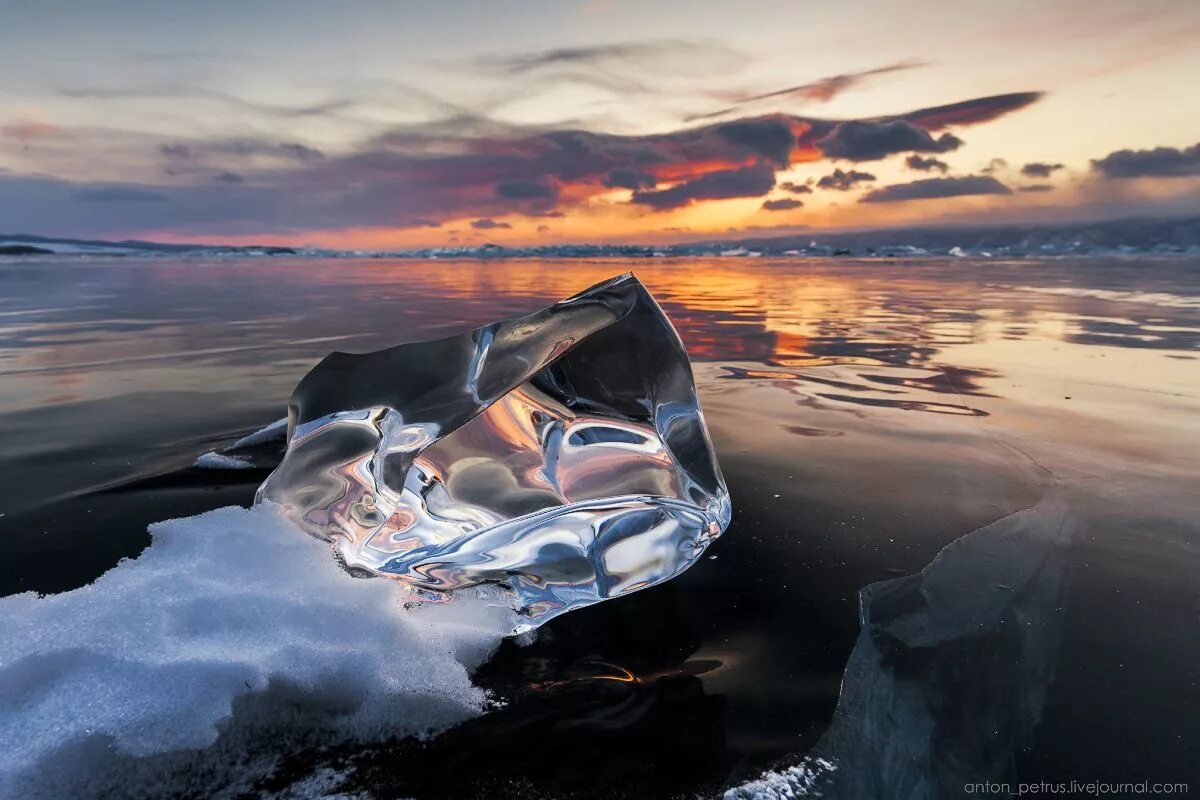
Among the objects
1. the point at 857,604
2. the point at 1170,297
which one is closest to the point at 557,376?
the point at 857,604

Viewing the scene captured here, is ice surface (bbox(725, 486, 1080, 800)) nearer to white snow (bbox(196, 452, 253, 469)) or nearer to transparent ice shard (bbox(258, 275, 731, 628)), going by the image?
transparent ice shard (bbox(258, 275, 731, 628))

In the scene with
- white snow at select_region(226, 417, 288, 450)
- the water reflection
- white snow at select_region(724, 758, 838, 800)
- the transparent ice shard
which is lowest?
white snow at select_region(724, 758, 838, 800)

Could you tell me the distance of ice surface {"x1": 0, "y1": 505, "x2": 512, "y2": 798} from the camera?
3.82 feet

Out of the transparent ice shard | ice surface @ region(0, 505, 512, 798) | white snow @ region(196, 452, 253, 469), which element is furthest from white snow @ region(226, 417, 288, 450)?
ice surface @ region(0, 505, 512, 798)

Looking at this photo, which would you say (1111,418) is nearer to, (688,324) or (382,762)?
(382,762)

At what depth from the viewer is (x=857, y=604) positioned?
5.80 ft

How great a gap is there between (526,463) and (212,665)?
932mm

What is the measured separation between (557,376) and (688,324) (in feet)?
22.3

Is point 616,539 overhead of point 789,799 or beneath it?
overhead

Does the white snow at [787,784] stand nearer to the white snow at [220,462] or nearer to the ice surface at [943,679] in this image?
the ice surface at [943,679]

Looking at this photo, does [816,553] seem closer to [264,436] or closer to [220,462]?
[220,462]

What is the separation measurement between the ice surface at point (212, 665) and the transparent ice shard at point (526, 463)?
17cm

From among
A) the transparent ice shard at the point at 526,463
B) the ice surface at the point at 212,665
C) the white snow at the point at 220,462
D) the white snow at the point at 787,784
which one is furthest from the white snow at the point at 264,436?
the white snow at the point at 787,784

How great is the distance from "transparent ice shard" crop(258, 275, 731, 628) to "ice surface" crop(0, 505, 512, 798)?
0.17 m
